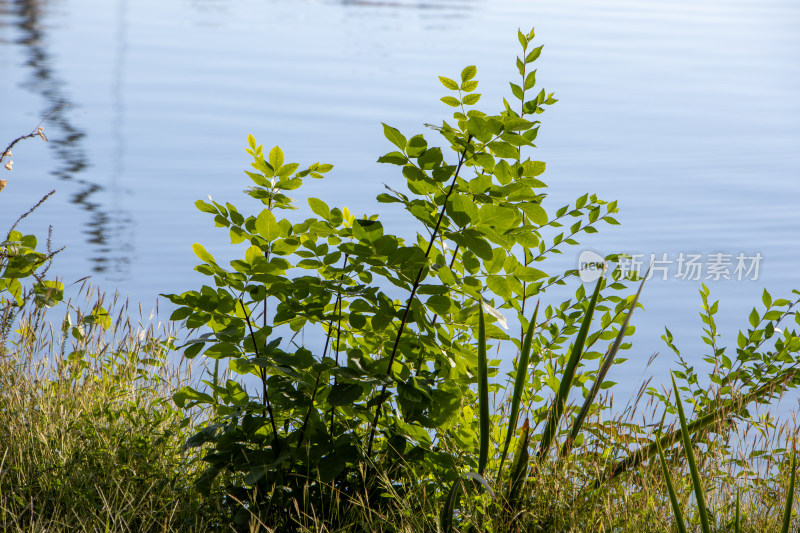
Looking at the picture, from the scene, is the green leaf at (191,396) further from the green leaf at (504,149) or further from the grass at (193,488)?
the green leaf at (504,149)

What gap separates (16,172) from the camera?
7.43 meters

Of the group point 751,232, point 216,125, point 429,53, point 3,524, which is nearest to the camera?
point 3,524

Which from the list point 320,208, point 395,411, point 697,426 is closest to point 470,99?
point 320,208

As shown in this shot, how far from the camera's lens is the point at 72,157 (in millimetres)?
8344

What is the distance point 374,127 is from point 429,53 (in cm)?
619

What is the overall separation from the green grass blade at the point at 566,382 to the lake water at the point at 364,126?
6.76ft

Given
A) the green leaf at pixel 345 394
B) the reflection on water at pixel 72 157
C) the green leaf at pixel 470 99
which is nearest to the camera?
the green leaf at pixel 345 394

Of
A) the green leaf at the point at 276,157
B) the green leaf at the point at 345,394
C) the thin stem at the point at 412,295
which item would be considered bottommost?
the green leaf at the point at 345,394

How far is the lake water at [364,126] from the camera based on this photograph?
6066 millimetres

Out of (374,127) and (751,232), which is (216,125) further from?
(751,232)

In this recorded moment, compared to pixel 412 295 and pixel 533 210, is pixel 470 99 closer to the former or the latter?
pixel 533 210

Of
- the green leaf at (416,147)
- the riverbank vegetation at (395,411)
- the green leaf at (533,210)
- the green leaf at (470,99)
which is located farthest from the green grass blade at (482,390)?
the green leaf at (470,99)

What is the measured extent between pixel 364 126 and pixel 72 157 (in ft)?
10.4

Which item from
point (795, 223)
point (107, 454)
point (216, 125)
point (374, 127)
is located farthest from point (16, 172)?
point (795, 223)
